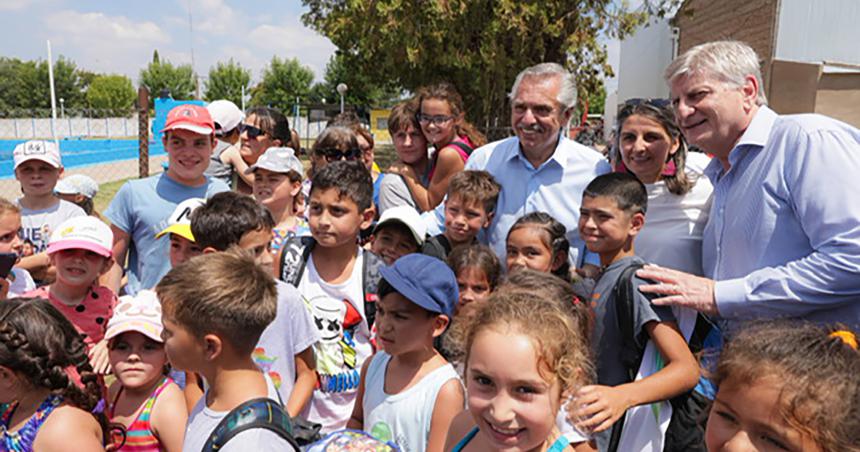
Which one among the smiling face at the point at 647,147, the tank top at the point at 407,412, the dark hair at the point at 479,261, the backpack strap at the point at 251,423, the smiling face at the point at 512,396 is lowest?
the tank top at the point at 407,412

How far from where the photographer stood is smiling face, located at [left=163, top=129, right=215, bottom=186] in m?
3.51

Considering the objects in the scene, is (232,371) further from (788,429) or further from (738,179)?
(738,179)

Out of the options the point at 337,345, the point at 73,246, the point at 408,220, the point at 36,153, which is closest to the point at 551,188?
the point at 408,220

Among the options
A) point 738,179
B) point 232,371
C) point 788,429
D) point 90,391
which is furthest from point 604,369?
point 90,391

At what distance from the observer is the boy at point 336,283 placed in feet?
9.45

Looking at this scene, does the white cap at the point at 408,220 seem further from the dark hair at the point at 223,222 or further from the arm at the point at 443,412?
the arm at the point at 443,412

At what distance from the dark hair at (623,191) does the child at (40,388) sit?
2222 mm

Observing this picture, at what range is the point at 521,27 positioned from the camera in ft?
45.9

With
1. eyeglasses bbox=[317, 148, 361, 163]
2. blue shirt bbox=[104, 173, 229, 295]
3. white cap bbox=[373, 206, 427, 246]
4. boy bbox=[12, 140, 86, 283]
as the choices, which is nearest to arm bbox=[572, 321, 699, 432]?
white cap bbox=[373, 206, 427, 246]

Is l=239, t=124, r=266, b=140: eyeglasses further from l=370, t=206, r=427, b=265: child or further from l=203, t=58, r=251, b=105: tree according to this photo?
l=203, t=58, r=251, b=105: tree

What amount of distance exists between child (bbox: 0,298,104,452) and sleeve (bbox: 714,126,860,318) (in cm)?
237

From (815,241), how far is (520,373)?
1284 millimetres

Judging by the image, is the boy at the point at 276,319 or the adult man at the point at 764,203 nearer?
the adult man at the point at 764,203

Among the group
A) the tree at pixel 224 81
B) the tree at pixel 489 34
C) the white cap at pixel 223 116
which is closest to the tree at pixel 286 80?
the tree at pixel 224 81
